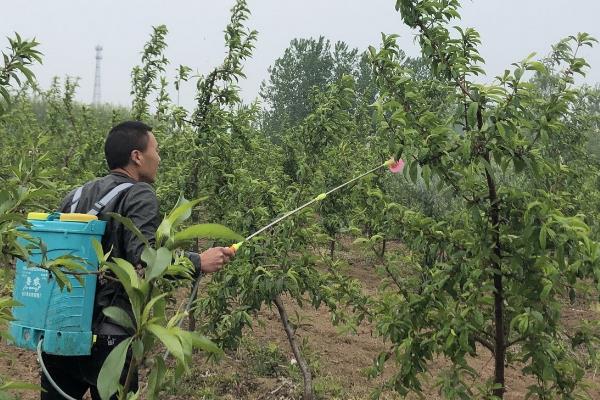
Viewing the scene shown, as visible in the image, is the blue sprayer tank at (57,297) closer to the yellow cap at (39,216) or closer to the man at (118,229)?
the yellow cap at (39,216)

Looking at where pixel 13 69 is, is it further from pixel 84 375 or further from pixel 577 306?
pixel 577 306

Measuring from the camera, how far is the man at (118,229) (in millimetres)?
2410

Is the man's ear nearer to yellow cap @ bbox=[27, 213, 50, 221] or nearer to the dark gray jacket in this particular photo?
the dark gray jacket

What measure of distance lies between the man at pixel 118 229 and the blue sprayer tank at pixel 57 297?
17 centimetres

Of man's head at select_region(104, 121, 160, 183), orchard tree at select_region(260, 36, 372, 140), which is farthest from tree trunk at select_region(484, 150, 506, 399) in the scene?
orchard tree at select_region(260, 36, 372, 140)

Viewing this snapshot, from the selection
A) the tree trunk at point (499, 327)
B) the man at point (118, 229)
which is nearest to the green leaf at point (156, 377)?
the man at point (118, 229)

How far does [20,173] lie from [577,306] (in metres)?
8.26

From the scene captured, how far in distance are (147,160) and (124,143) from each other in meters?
0.13

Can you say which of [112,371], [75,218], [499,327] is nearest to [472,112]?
[499,327]

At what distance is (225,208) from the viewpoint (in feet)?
14.9

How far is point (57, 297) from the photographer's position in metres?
2.26

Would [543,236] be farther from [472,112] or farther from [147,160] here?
[147,160]

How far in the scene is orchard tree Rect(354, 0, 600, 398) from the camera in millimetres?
2443

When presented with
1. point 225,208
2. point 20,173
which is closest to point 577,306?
point 225,208
